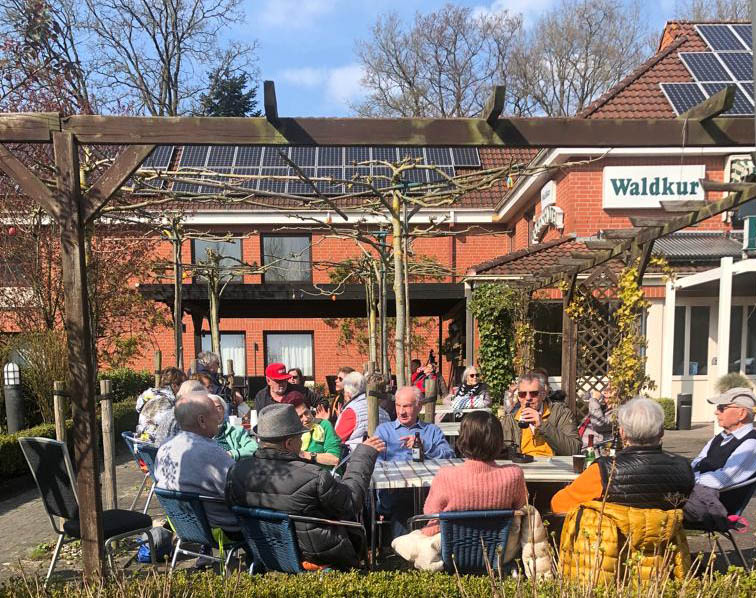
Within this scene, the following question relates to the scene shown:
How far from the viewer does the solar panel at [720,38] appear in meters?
14.9

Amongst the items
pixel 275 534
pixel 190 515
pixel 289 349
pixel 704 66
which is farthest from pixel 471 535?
pixel 289 349

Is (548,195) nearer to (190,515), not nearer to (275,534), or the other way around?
(190,515)

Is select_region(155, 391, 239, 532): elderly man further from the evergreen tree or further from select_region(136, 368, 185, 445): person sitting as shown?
the evergreen tree

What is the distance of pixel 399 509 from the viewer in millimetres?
4629

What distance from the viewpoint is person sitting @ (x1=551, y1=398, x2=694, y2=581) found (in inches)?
115

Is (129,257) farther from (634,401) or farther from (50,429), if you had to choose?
(634,401)

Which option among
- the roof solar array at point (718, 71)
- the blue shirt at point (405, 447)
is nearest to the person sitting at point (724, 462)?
the blue shirt at point (405, 447)

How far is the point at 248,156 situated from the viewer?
1664 centimetres

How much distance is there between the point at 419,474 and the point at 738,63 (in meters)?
14.3

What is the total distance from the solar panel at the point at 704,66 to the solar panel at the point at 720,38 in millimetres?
526

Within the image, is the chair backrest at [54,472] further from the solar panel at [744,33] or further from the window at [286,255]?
the solar panel at [744,33]

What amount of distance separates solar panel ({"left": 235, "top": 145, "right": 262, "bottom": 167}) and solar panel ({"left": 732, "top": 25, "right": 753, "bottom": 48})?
12003 millimetres

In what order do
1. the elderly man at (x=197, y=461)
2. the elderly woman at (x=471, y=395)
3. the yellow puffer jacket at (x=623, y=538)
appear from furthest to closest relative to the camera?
the elderly woman at (x=471, y=395)
the elderly man at (x=197, y=461)
the yellow puffer jacket at (x=623, y=538)

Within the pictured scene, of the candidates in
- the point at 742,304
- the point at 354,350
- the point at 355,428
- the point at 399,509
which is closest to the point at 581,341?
the point at 742,304
